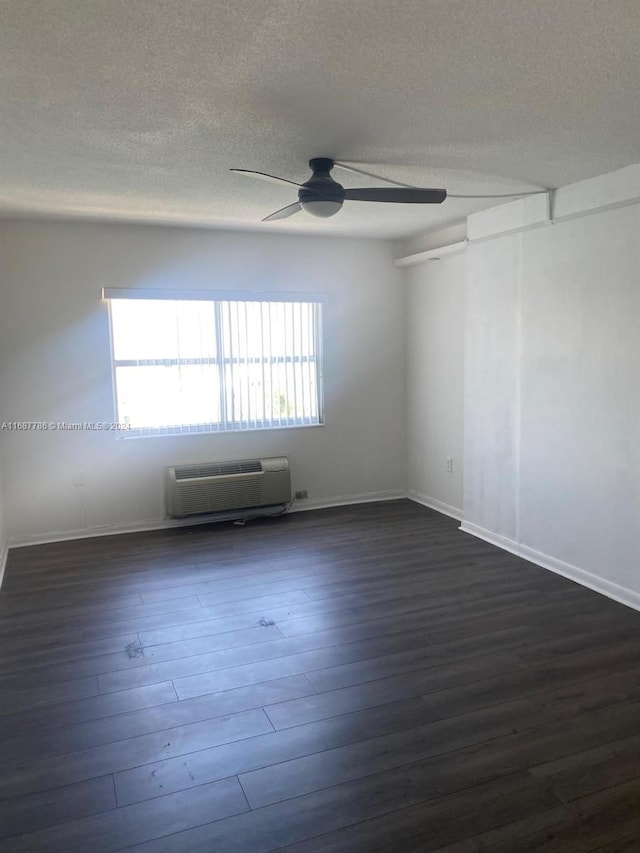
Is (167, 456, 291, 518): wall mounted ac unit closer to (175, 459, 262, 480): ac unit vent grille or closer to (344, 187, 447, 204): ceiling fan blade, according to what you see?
(175, 459, 262, 480): ac unit vent grille

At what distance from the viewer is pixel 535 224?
4090 mm

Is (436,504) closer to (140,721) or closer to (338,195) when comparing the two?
(338,195)

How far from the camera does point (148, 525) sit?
523 cm

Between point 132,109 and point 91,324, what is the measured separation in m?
2.70

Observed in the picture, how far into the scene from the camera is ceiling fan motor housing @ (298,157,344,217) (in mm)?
3045

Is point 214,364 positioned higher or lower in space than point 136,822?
higher

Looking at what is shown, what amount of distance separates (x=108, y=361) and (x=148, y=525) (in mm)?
1438

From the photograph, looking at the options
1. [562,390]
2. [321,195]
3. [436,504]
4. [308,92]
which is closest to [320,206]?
[321,195]

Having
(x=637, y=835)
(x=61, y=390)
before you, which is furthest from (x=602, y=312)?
(x=61, y=390)

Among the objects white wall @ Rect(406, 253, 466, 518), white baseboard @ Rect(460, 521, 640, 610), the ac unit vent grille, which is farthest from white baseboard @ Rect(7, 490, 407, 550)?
white baseboard @ Rect(460, 521, 640, 610)

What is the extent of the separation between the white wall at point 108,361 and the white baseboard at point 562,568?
159cm

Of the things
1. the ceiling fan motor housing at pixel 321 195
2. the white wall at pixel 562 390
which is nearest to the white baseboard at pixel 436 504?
the white wall at pixel 562 390

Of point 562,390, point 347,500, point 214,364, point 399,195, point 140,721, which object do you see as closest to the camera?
point 140,721

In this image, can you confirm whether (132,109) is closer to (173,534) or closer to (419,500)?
(173,534)
